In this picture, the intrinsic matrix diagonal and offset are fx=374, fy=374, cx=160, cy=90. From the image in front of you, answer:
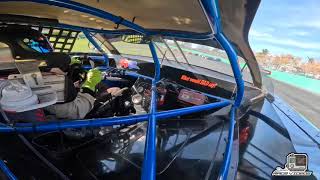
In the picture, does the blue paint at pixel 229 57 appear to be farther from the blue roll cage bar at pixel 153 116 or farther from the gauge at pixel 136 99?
the gauge at pixel 136 99

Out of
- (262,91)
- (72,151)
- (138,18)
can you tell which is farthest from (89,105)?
(262,91)

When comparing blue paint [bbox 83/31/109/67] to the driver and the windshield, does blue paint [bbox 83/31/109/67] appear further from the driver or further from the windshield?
the driver

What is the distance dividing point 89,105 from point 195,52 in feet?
4.09

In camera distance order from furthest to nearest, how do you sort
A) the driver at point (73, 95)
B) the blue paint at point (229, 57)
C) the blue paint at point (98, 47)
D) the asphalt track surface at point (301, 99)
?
the blue paint at point (98, 47) < the asphalt track surface at point (301, 99) < the driver at point (73, 95) < the blue paint at point (229, 57)

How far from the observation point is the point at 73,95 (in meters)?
2.29

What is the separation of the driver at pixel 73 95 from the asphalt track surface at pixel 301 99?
1816 mm

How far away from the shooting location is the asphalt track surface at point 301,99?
3842 millimetres

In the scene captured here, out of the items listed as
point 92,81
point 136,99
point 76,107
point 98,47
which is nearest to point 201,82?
point 136,99

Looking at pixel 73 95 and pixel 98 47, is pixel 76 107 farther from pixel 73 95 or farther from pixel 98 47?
pixel 98 47

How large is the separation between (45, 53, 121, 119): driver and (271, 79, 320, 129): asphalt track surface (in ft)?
5.96

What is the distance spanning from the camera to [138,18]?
9.43 ft

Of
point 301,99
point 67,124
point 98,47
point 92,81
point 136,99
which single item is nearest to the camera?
point 67,124

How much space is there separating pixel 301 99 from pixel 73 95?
3.01 metres

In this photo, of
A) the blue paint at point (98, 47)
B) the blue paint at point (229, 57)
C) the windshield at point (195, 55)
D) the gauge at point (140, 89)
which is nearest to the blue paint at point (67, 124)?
the blue paint at point (229, 57)
